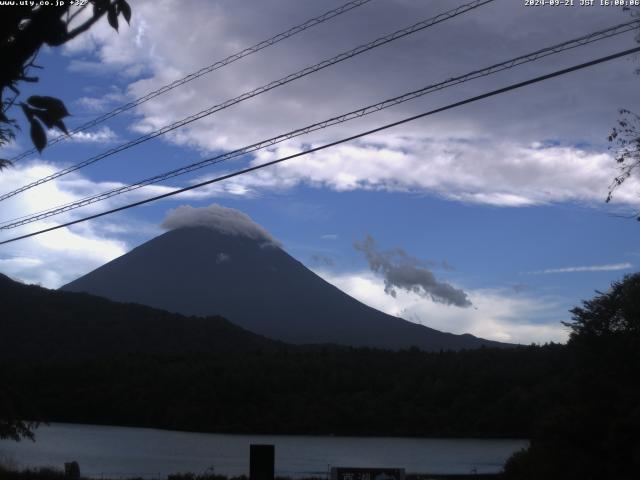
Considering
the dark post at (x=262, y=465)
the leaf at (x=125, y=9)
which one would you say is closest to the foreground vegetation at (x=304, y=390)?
the dark post at (x=262, y=465)

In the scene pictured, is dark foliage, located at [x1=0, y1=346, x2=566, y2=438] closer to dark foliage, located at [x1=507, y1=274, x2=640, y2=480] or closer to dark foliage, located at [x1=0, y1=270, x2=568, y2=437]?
dark foliage, located at [x1=0, y1=270, x2=568, y2=437]

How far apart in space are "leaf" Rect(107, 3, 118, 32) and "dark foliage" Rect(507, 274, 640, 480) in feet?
47.8

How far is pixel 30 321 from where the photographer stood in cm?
7750

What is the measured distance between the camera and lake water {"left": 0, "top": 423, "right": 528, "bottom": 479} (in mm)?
41125

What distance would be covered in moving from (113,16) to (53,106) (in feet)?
1.59

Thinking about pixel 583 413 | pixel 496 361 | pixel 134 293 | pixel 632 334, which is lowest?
pixel 583 413

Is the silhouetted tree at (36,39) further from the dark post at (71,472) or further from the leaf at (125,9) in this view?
the dark post at (71,472)

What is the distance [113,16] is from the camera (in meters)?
3.46

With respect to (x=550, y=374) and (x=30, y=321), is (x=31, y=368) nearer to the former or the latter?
(x=30, y=321)

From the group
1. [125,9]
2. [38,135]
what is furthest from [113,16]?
[38,135]

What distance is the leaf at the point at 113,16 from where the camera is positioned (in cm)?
345

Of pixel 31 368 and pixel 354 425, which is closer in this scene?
pixel 31 368

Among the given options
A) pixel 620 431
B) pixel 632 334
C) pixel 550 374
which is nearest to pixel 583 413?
pixel 620 431

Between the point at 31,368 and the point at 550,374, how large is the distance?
4018 cm
